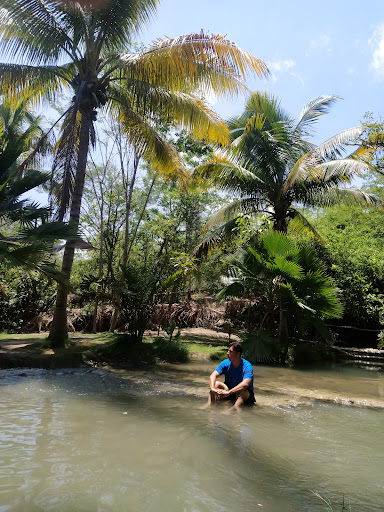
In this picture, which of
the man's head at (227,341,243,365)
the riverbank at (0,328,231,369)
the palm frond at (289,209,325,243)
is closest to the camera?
the man's head at (227,341,243,365)

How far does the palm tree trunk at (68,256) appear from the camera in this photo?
9961 mm

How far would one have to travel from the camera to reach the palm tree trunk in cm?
996

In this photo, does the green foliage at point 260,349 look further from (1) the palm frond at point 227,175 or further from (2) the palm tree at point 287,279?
(1) the palm frond at point 227,175

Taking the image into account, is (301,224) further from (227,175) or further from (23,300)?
(23,300)

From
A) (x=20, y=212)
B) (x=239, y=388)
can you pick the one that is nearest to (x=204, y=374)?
(x=239, y=388)

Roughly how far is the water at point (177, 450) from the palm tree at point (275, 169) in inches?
341

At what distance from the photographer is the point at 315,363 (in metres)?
12.5

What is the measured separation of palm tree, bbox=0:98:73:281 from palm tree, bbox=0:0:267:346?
27.3 inches

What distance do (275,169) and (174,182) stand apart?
4.18m

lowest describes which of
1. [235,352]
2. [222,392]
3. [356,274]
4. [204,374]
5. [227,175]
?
[204,374]

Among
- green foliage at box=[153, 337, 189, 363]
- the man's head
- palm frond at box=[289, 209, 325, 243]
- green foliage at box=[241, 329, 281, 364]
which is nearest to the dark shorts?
the man's head

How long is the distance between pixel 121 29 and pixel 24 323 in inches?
435

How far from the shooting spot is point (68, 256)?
10.1 metres

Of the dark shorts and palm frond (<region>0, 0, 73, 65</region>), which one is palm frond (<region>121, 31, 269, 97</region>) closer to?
palm frond (<region>0, 0, 73, 65</region>)
